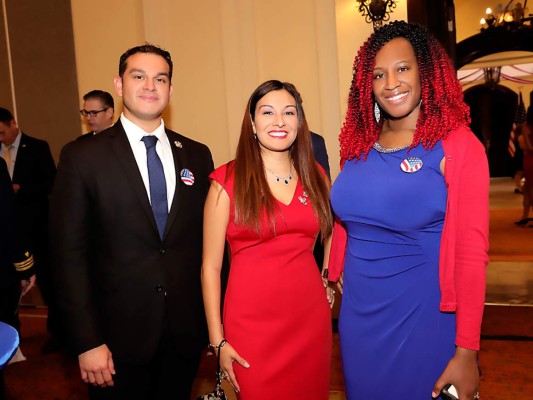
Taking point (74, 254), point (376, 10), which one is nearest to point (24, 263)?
point (74, 254)

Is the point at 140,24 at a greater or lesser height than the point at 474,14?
lesser

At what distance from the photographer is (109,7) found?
4.95 metres

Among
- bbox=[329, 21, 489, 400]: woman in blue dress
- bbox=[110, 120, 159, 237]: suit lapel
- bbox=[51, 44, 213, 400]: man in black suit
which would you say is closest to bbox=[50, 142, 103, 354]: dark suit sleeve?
bbox=[51, 44, 213, 400]: man in black suit

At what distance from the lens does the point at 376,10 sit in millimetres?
4164

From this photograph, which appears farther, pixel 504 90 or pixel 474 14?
pixel 504 90

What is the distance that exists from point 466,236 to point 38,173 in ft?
12.4

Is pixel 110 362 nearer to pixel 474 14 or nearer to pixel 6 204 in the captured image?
pixel 6 204

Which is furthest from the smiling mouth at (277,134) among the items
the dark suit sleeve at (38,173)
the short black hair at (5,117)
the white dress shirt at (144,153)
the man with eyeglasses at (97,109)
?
the short black hair at (5,117)

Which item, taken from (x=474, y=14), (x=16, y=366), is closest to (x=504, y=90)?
(x=474, y=14)

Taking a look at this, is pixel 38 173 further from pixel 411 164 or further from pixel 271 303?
pixel 411 164

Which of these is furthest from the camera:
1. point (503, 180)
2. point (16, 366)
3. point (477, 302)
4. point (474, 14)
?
point (503, 180)

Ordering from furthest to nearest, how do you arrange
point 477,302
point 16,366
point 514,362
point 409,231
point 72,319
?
point 16,366
point 514,362
point 72,319
point 409,231
point 477,302

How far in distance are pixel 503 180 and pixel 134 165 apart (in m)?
17.3

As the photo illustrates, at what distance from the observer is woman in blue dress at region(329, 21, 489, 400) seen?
1.56 meters
